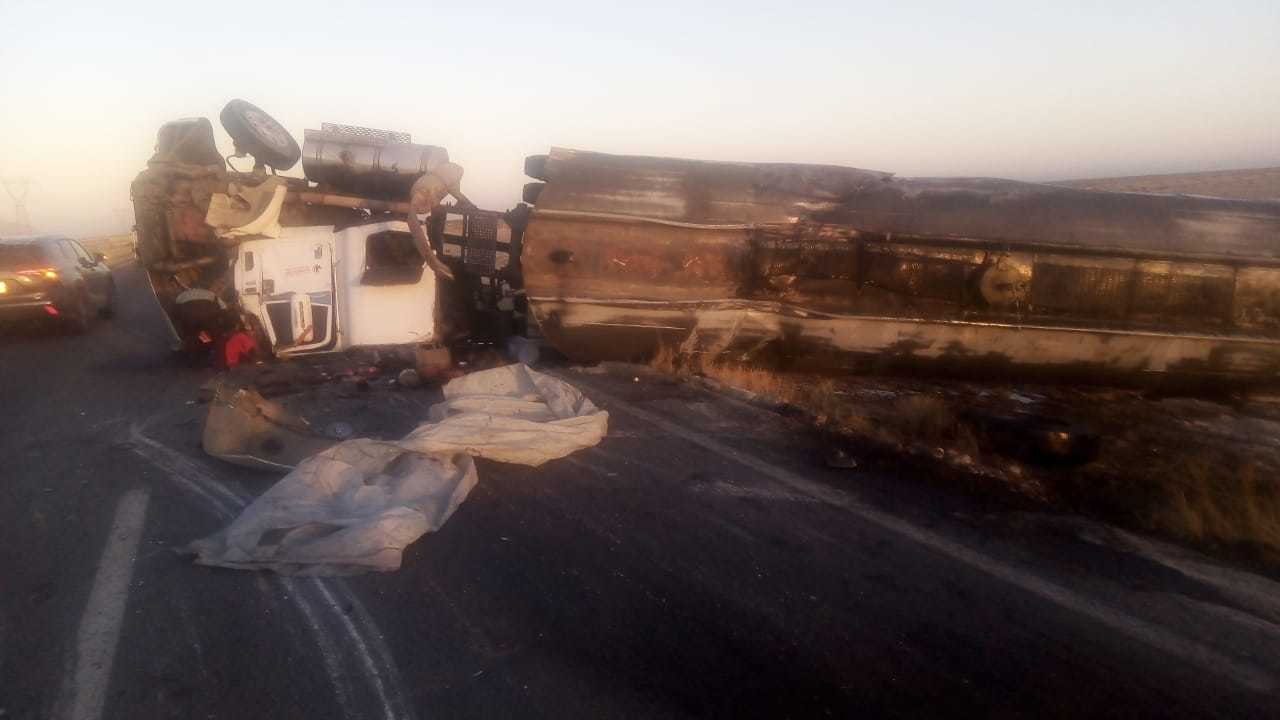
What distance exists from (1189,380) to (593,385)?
6.43 meters

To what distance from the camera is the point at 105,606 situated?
3.01 meters

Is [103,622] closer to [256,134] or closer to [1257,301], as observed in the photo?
[256,134]

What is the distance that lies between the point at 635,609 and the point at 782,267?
4744 millimetres

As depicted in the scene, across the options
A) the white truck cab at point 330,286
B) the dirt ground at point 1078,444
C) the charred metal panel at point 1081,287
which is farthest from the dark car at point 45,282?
the charred metal panel at point 1081,287

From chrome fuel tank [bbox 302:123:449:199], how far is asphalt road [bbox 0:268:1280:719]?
5842 millimetres

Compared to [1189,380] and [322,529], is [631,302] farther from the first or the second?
[1189,380]

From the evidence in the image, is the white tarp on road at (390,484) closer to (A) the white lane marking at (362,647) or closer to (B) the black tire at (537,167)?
(A) the white lane marking at (362,647)

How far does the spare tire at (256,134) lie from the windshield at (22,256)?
3380mm

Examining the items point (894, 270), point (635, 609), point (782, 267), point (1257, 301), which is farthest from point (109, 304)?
point (1257, 301)

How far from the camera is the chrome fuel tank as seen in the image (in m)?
9.30

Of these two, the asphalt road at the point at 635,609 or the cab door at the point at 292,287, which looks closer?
the asphalt road at the point at 635,609

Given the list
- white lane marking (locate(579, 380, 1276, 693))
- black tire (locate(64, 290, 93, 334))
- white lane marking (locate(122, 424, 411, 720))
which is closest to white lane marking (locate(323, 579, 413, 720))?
white lane marking (locate(122, 424, 411, 720))

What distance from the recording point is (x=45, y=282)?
347 inches

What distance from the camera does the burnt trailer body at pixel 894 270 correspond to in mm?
6645
